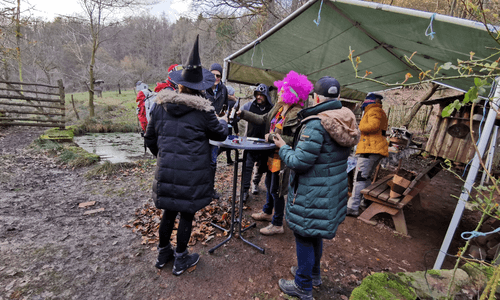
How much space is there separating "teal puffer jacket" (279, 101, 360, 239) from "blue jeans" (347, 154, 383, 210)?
236 cm

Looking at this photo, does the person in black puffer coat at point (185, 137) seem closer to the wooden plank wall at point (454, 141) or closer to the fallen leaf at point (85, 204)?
the fallen leaf at point (85, 204)

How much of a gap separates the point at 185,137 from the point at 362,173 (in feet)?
11.4

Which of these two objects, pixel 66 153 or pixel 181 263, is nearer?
pixel 181 263

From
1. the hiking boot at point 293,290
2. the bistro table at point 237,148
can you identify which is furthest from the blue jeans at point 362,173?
the hiking boot at point 293,290

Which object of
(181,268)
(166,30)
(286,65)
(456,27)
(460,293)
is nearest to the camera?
(460,293)

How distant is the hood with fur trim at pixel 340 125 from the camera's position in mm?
1910

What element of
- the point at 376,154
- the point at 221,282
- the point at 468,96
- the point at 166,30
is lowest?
the point at 221,282

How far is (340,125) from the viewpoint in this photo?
1.92 metres

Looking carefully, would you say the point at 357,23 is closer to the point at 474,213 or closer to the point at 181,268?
the point at 181,268

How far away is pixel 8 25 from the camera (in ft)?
33.3

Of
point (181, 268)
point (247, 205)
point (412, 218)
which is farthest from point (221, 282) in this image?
point (412, 218)

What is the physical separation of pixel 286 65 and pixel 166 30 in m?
49.4

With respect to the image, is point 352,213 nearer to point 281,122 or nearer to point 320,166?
point 281,122

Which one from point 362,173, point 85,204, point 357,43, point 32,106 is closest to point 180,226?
point 85,204
